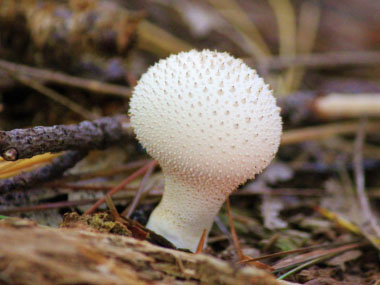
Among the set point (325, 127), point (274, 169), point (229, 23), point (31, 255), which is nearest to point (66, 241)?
point (31, 255)

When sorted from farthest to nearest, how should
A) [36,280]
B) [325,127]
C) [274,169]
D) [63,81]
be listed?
1. [325,127]
2. [274,169]
3. [63,81]
4. [36,280]

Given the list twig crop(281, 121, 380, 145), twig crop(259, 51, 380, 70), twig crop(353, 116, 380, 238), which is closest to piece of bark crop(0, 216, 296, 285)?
twig crop(353, 116, 380, 238)

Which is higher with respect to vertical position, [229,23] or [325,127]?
[229,23]

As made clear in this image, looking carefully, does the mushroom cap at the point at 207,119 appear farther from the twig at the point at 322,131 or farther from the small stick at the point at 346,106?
the small stick at the point at 346,106

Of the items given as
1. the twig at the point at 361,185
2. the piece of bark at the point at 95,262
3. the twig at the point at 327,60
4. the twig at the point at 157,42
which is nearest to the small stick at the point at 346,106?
the twig at the point at 361,185

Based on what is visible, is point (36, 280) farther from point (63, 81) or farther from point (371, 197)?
point (371, 197)

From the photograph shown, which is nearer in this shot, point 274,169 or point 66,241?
point 66,241

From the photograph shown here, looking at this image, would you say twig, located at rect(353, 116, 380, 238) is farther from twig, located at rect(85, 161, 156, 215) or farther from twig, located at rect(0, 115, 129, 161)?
twig, located at rect(0, 115, 129, 161)

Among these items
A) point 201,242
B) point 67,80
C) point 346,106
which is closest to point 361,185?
point 346,106
